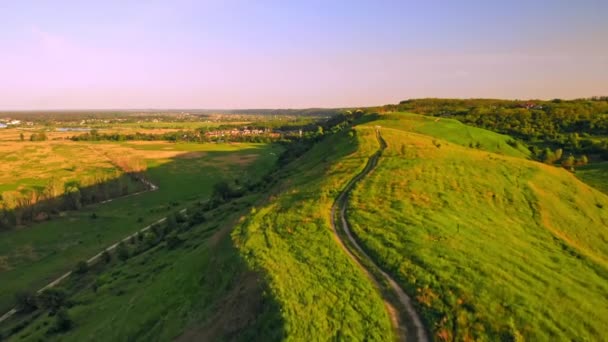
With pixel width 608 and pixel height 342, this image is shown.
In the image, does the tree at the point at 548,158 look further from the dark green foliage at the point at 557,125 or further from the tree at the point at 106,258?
the tree at the point at 106,258

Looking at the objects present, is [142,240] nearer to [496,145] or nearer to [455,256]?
[455,256]

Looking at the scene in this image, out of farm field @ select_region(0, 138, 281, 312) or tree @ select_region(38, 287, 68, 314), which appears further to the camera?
farm field @ select_region(0, 138, 281, 312)

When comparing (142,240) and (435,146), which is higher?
(435,146)

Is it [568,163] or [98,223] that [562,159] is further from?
[98,223]

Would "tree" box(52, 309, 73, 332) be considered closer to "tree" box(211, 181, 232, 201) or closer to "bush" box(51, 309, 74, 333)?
"bush" box(51, 309, 74, 333)

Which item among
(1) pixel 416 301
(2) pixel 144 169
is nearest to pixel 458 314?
(1) pixel 416 301

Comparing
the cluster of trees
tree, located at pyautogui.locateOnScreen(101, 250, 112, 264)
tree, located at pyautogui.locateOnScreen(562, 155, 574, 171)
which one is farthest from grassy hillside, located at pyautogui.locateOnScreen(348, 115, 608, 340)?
tree, located at pyautogui.locateOnScreen(101, 250, 112, 264)

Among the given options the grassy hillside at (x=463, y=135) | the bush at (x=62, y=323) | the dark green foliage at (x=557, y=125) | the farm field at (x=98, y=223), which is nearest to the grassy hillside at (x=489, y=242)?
the grassy hillside at (x=463, y=135)
